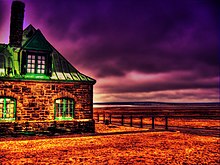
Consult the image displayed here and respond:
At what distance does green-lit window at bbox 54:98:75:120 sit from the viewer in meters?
16.1

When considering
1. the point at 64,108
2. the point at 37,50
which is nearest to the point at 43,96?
the point at 64,108

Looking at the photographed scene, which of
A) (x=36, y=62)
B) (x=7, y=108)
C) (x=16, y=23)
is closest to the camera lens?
(x=7, y=108)

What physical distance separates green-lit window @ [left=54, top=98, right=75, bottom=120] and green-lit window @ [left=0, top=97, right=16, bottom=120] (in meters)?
2.59

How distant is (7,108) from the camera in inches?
587

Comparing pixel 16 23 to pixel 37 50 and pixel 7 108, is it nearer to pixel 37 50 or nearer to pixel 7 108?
pixel 37 50

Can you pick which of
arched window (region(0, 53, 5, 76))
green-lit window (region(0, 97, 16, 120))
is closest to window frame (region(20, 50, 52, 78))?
arched window (region(0, 53, 5, 76))

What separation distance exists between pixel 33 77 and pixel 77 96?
10.3 ft

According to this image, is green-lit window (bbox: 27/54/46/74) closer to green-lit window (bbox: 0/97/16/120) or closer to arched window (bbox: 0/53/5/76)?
arched window (bbox: 0/53/5/76)

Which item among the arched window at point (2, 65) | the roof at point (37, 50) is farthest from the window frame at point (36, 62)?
the arched window at point (2, 65)

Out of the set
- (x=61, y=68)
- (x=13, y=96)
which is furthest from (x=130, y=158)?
(x=61, y=68)

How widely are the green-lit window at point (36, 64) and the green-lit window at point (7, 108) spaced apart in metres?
2.27

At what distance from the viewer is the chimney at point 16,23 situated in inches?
637

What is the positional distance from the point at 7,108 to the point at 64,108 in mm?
3507

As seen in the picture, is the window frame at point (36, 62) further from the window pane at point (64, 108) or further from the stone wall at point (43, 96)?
the window pane at point (64, 108)
